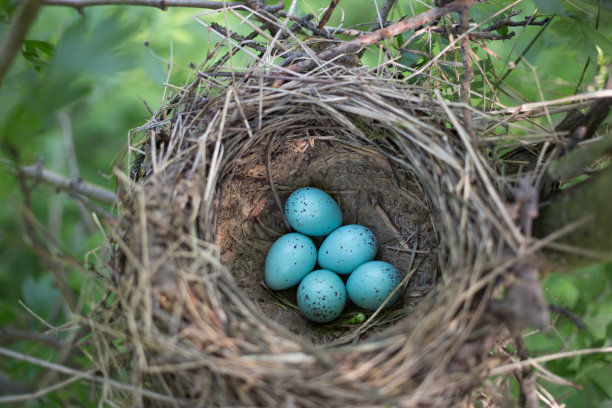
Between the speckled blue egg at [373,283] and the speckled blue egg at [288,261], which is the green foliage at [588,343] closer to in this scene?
the speckled blue egg at [373,283]

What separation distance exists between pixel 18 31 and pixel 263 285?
135cm

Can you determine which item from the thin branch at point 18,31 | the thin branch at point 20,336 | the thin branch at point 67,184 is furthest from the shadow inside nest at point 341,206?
the thin branch at point 18,31

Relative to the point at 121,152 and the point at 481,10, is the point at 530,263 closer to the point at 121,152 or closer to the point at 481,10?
the point at 481,10

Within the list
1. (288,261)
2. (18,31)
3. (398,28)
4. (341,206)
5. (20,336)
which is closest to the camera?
(18,31)

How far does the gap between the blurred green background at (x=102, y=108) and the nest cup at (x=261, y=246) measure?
20 centimetres

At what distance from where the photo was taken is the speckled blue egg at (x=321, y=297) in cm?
188

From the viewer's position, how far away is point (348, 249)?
6.48 feet

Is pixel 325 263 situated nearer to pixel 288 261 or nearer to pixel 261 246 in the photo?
pixel 288 261

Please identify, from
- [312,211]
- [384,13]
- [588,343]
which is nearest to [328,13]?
[384,13]

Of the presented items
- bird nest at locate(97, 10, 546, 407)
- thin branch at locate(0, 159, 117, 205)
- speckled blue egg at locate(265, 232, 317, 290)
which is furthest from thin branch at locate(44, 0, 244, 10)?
speckled blue egg at locate(265, 232, 317, 290)

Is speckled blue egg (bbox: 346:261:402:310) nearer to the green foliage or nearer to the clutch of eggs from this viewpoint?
the clutch of eggs

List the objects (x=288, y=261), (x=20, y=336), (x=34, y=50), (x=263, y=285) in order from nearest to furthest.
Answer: (x=20, y=336)
(x=34, y=50)
(x=288, y=261)
(x=263, y=285)

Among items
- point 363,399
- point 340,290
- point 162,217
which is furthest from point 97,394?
point 340,290

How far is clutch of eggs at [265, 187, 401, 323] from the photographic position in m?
1.88
